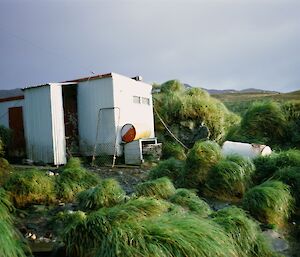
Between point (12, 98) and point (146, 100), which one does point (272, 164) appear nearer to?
point (146, 100)

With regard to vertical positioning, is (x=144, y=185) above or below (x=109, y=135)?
below

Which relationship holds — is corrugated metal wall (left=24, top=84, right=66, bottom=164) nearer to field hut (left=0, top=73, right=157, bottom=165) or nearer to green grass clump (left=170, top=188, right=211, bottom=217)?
field hut (left=0, top=73, right=157, bottom=165)

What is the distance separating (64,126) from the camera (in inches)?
530

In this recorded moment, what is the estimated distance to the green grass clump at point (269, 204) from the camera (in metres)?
7.16

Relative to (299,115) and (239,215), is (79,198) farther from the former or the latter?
(299,115)

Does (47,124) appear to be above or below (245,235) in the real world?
above

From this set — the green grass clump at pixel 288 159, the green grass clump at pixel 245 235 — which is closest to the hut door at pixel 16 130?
the green grass clump at pixel 288 159

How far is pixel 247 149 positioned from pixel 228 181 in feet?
10.3

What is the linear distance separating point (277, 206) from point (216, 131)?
31.3 feet

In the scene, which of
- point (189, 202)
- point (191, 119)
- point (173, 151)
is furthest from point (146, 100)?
point (189, 202)

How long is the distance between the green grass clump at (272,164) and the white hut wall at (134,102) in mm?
5216

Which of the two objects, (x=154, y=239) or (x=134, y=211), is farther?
(x=134, y=211)

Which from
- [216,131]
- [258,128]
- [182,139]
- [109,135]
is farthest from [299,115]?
[109,135]

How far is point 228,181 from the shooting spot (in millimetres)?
8617
